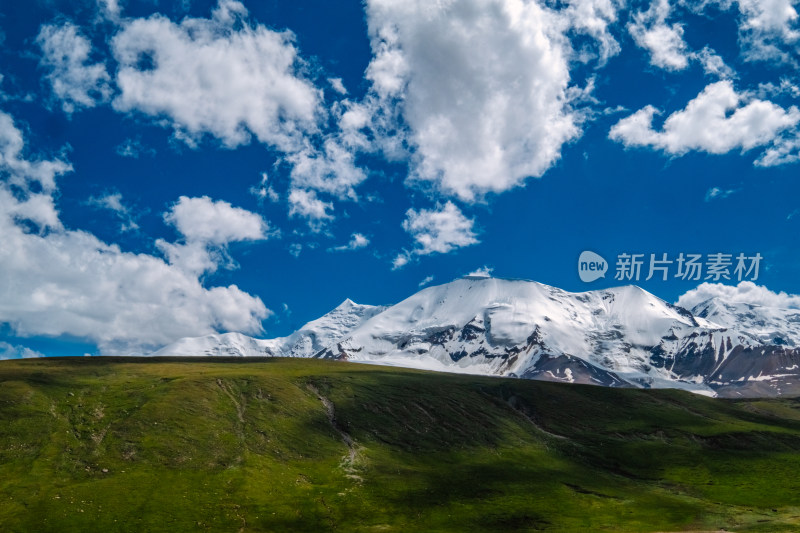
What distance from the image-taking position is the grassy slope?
10156 centimetres

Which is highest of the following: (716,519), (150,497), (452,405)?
(452,405)

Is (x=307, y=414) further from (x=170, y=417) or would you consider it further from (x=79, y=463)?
(x=79, y=463)

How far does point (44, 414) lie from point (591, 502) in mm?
114991

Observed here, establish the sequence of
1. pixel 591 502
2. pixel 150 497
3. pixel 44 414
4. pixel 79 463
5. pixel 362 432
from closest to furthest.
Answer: pixel 150 497
pixel 79 463
pixel 591 502
pixel 44 414
pixel 362 432

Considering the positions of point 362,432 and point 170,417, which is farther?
point 362,432

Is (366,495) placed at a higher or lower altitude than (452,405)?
lower

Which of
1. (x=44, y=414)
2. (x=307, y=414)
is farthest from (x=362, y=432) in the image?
(x=44, y=414)

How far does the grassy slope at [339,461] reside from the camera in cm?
10156

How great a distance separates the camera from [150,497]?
334 ft

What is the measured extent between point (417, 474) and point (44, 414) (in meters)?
80.7

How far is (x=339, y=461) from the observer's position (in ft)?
444

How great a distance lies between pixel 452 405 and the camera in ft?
623

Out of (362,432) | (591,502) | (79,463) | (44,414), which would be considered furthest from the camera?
(362,432)

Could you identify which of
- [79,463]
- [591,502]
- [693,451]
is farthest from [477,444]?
[79,463]
